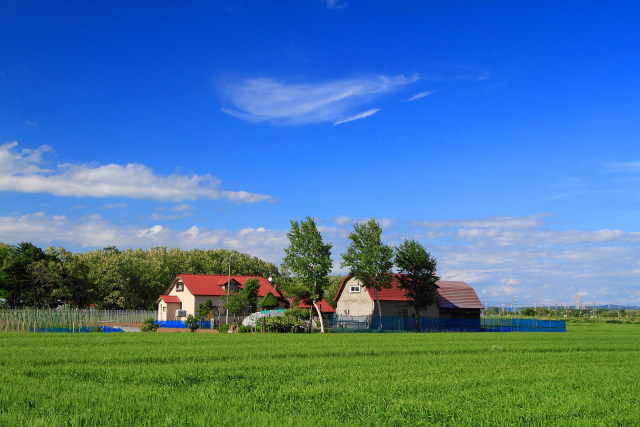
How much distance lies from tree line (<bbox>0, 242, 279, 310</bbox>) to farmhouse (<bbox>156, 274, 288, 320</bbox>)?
188 inches

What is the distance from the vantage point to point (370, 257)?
59375mm

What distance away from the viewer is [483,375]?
16391 millimetres

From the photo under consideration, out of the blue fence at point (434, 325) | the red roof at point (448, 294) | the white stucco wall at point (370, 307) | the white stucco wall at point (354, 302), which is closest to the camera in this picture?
the blue fence at point (434, 325)

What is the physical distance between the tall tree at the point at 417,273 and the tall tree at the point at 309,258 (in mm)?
8518

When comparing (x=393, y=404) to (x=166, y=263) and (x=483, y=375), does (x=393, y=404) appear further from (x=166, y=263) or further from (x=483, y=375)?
(x=166, y=263)

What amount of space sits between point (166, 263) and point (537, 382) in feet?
282

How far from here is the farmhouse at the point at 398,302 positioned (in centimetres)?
6569

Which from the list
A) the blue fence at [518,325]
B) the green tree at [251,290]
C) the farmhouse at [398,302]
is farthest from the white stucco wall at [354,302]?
the blue fence at [518,325]

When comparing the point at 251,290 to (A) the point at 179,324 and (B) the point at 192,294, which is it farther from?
(B) the point at 192,294

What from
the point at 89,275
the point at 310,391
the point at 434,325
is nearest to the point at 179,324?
the point at 89,275

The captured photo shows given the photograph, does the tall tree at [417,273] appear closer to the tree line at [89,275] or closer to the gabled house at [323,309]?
the gabled house at [323,309]

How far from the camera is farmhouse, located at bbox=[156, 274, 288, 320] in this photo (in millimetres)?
71125

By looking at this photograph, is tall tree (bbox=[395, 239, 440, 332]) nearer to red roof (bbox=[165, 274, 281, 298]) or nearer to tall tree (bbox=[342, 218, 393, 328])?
tall tree (bbox=[342, 218, 393, 328])

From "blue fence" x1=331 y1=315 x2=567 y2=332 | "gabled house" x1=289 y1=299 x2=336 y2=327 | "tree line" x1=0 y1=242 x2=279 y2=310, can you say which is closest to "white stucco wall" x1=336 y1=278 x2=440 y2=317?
"gabled house" x1=289 y1=299 x2=336 y2=327
